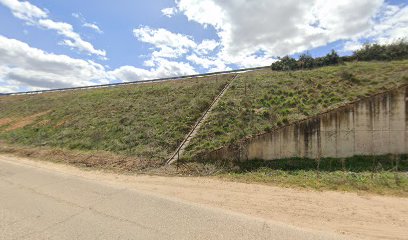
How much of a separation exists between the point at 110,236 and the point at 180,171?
243 inches

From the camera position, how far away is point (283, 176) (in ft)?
33.7

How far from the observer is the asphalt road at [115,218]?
18.3 feet

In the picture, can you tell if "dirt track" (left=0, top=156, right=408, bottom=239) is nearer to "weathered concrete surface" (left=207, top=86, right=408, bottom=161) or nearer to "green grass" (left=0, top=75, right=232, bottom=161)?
"weathered concrete surface" (left=207, top=86, right=408, bottom=161)

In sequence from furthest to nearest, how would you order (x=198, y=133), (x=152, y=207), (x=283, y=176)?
1. (x=198, y=133)
2. (x=283, y=176)
3. (x=152, y=207)

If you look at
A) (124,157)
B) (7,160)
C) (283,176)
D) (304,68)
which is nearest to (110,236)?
(283,176)

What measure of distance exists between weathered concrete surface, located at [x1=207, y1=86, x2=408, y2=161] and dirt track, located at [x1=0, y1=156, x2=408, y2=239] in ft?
10.0

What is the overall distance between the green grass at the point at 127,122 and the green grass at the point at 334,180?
195 inches

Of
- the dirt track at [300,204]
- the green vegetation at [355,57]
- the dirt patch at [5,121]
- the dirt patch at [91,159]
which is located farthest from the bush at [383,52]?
the dirt patch at [5,121]

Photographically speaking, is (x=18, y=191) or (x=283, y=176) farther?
(x=283, y=176)

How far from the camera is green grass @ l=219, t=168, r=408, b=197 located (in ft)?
28.0

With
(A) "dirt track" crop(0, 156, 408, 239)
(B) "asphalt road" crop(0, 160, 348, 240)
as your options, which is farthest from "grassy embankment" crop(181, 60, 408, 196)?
(B) "asphalt road" crop(0, 160, 348, 240)

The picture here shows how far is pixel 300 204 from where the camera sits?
7.41 m

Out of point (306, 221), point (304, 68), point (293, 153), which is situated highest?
point (304, 68)

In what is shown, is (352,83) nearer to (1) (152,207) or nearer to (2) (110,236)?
(1) (152,207)
